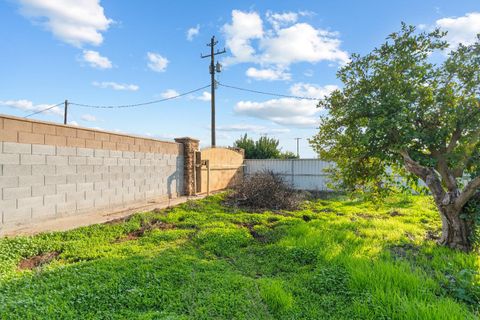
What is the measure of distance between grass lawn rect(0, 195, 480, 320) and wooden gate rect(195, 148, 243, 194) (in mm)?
4813

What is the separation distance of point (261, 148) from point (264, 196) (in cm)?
878

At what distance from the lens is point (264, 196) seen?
8336mm

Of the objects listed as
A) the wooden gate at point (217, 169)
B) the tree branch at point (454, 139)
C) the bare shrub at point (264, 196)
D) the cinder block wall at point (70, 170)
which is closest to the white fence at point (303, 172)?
the wooden gate at point (217, 169)

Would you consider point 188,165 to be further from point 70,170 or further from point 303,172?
point 303,172

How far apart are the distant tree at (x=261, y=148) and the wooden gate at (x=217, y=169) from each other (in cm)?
293

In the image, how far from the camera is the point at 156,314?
230 centimetres

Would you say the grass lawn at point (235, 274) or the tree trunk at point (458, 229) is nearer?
the grass lawn at point (235, 274)

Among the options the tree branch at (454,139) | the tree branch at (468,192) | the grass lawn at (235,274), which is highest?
the tree branch at (454,139)

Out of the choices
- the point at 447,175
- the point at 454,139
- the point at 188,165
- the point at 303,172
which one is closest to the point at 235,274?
the point at 447,175

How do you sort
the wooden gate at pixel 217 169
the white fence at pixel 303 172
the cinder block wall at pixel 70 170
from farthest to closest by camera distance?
the white fence at pixel 303 172
the wooden gate at pixel 217 169
the cinder block wall at pixel 70 170

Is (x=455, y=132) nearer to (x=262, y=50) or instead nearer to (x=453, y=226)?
(x=453, y=226)

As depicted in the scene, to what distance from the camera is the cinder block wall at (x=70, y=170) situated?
482cm

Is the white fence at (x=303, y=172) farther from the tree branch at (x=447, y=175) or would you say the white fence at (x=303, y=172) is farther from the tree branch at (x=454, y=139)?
the tree branch at (x=454, y=139)

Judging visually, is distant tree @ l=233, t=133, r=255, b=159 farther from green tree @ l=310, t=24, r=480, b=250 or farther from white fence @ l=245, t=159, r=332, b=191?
green tree @ l=310, t=24, r=480, b=250
